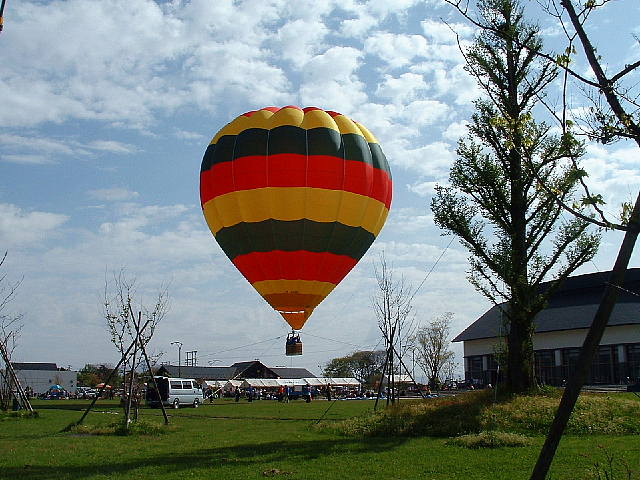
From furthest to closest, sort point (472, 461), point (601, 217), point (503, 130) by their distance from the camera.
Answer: point (472, 461) → point (503, 130) → point (601, 217)

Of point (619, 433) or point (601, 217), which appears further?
point (619, 433)

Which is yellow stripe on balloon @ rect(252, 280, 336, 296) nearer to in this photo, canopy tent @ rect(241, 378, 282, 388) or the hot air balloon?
the hot air balloon

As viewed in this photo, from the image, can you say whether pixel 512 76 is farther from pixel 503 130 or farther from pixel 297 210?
pixel 503 130

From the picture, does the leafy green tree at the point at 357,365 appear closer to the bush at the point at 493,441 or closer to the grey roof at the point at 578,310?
the grey roof at the point at 578,310

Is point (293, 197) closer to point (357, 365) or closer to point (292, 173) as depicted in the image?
point (292, 173)

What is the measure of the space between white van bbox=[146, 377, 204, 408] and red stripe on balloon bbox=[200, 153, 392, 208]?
27.3 meters

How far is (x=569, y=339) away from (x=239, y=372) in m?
65.4

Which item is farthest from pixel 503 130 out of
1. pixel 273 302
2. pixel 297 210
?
pixel 273 302

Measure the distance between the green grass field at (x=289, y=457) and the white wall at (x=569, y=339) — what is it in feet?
107

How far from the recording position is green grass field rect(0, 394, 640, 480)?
41.8 feet

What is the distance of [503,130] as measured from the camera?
649cm

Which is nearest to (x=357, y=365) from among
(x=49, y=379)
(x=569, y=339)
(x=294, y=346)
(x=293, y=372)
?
(x=293, y=372)

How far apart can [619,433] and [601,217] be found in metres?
14.5

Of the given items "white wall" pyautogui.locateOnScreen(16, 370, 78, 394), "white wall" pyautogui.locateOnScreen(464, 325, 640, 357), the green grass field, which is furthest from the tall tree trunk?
"white wall" pyautogui.locateOnScreen(16, 370, 78, 394)
